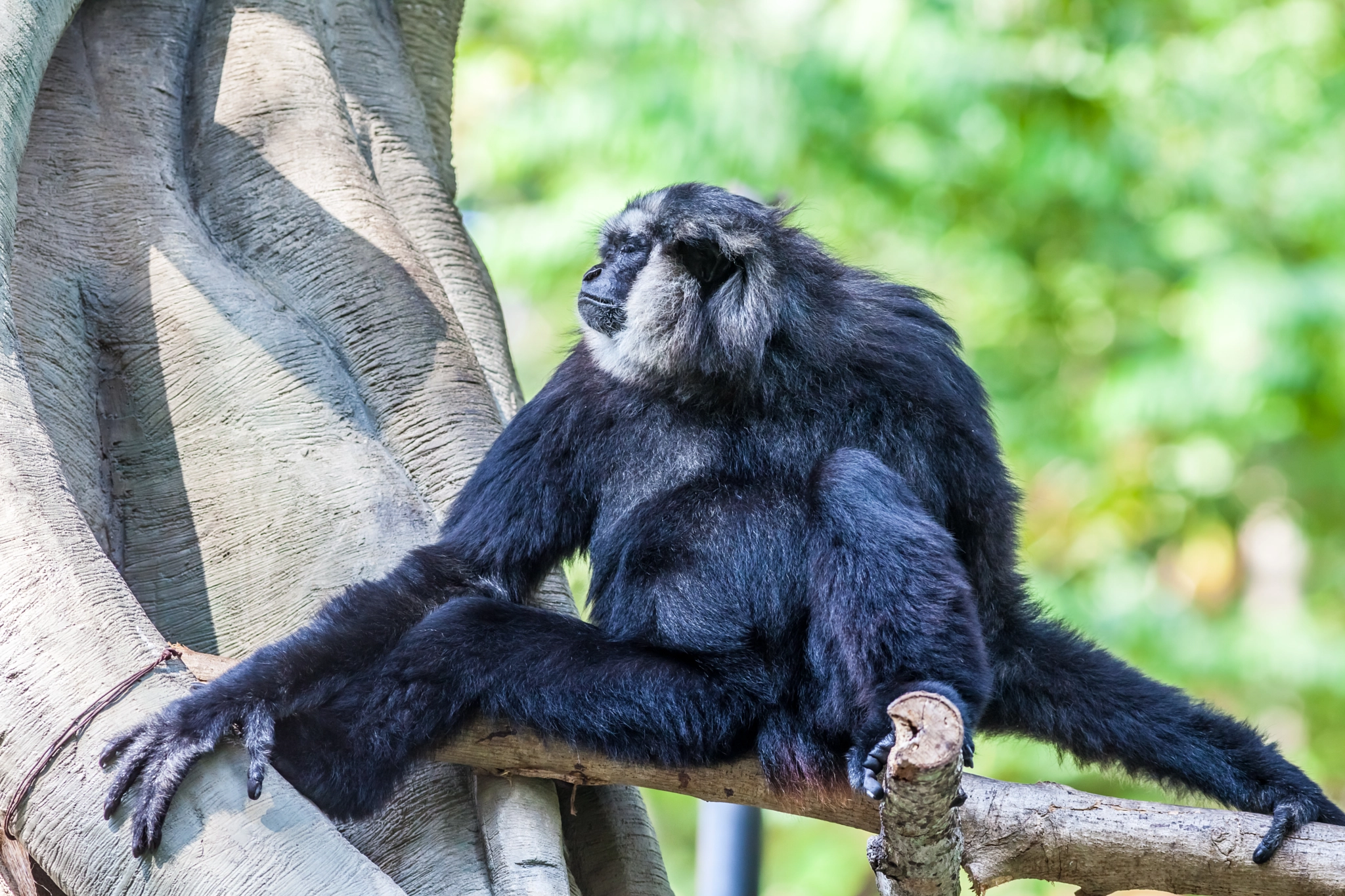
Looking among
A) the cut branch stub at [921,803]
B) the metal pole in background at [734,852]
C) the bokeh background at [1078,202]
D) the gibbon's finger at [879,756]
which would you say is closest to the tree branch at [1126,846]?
the gibbon's finger at [879,756]

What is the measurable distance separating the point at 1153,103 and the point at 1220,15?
961mm

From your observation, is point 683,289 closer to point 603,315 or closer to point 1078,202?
point 603,315

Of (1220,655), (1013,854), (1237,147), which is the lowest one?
(1013,854)

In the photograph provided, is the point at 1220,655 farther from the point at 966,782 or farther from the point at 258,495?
the point at 258,495

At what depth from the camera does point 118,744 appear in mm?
2697

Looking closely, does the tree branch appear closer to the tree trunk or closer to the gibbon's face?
the tree trunk

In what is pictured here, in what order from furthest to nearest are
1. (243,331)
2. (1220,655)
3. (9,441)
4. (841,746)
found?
(1220,655) < (243,331) < (841,746) < (9,441)

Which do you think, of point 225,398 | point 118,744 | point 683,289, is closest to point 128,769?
point 118,744

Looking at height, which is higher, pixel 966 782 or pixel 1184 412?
pixel 1184 412

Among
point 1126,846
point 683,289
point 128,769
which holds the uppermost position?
point 683,289

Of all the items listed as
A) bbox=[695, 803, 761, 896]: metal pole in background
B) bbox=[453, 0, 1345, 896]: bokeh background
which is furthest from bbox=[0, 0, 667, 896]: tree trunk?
bbox=[453, 0, 1345, 896]: bokeh background

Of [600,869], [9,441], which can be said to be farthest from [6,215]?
[600,869]

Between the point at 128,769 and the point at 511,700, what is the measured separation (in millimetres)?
913

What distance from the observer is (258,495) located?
375 cm
